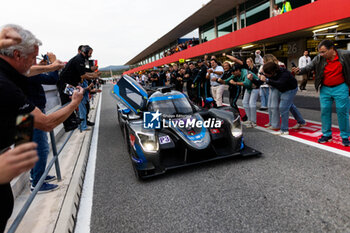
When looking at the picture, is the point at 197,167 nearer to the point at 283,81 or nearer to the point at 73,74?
the point at 283,81

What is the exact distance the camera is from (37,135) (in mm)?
2803

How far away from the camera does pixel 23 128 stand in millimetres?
854

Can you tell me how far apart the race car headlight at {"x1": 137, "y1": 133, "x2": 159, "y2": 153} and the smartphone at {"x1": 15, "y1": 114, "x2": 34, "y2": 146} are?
216 centimetres

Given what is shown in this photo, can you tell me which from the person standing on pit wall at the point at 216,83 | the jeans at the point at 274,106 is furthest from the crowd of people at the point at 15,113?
the person standing on pit wall at the point at 216,83

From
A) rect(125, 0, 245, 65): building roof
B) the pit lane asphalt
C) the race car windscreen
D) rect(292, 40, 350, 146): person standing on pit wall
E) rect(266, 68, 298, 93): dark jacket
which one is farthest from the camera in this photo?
rect(125, 0, 245, 65): building roof

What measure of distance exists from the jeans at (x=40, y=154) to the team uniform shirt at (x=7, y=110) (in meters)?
1.65

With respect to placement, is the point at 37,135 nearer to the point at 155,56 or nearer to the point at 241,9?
the point at 241,9

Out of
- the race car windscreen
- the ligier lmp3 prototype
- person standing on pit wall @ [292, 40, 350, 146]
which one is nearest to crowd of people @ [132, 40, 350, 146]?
person standing on pit wall @ [292, 40, 350, 146]

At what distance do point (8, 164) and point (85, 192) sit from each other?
226 cm

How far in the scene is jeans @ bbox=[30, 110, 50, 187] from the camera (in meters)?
2.75

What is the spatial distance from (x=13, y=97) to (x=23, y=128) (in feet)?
1.42

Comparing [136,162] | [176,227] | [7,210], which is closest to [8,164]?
[7,210]

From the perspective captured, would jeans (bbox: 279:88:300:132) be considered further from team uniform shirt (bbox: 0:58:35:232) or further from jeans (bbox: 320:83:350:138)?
team uniform shirt (bbox: 0:58:35:232)

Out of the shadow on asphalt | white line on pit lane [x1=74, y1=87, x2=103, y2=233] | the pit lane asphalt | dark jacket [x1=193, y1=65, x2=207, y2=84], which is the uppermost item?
dark jacket [x1=193, y1=65, x2=207, y2=84]
